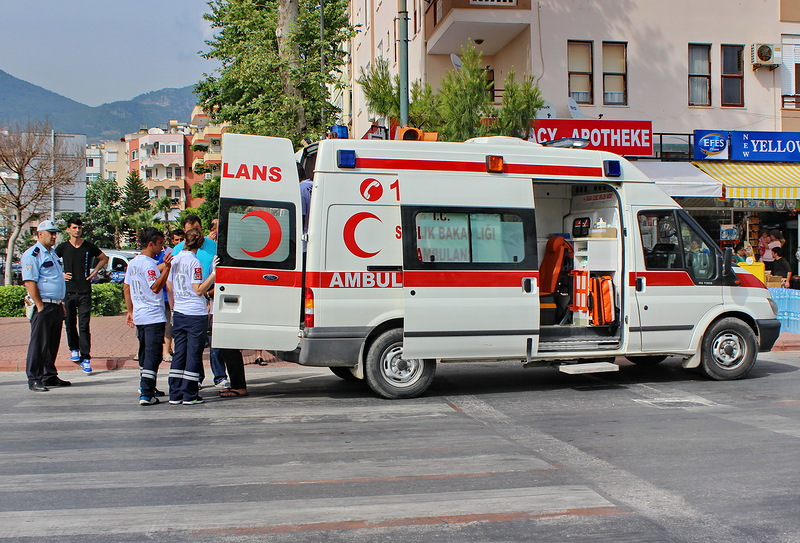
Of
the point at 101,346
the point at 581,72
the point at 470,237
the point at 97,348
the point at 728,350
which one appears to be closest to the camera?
the point at 470,237

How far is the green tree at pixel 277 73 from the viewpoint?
18.9 metres

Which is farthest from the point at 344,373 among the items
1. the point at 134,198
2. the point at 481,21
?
the point at 134,198

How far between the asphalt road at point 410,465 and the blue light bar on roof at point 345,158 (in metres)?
2.47

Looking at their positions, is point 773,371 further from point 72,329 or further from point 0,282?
point 0,282

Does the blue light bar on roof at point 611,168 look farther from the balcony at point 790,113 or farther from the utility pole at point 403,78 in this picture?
the balcony at point 790,113

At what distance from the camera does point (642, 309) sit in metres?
9.42

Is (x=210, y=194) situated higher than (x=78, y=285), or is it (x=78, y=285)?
(x=210, y=194)

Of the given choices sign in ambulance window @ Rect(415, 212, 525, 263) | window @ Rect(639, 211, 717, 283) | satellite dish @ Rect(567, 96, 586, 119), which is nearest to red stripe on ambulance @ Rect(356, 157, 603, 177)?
sign in ambulance window @ Rect(415, 212, 525, 263)

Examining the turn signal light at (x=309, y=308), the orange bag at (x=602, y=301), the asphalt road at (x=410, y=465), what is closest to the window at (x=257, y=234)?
the turn signal light at (x=309, y=308)

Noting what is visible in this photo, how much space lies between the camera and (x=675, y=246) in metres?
9.66

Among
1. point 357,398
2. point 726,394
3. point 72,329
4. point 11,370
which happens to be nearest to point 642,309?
point 726,394

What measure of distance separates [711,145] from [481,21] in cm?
693

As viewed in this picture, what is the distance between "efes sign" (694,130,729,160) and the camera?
71.1 feet

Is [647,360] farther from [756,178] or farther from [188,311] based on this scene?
[756,178]
